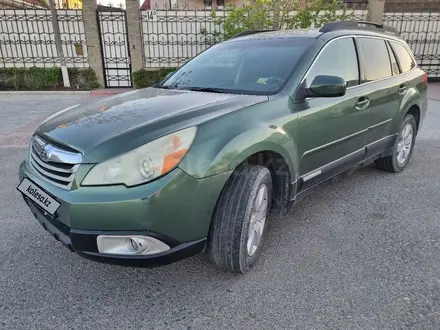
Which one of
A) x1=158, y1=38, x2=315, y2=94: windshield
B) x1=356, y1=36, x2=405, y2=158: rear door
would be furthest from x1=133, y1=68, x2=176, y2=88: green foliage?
x1=356, y1=36, x2=405, y2=158: rear door

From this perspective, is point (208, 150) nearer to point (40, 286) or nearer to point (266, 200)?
point (266, 200)

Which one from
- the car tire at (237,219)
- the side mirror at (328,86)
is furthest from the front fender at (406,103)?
the car tire at (237,219)

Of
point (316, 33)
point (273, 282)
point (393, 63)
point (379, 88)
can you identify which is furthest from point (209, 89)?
point (393, 63)

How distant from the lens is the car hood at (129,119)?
186cm

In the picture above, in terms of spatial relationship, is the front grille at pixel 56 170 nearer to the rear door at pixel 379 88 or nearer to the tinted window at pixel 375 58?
the rear door at pixel 379 88

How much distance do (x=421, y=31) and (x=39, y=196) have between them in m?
15.2

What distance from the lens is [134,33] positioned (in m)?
11.1

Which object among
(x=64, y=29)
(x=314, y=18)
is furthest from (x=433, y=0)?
(x=64, y=29)

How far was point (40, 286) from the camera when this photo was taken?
7.28 feet

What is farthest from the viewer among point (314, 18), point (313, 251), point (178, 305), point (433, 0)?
point (433, 0)

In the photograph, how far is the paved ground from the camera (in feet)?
6.38

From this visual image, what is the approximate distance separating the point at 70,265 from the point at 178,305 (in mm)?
921

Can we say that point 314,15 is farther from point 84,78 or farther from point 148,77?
point 84,78

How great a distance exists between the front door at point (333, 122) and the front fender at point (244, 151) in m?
0.18
